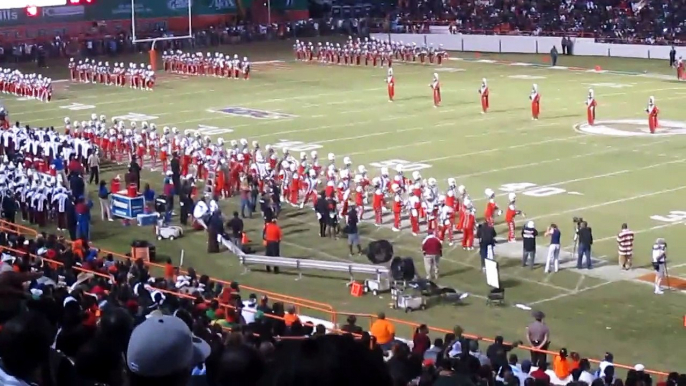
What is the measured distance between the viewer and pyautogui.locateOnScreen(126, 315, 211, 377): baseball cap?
135 inches

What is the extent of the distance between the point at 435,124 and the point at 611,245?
52.4 feet

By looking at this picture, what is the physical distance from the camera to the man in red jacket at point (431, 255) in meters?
18.8

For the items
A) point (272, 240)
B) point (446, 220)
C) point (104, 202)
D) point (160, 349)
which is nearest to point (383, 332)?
point (272, 240)

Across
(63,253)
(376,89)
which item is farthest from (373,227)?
(376,89)

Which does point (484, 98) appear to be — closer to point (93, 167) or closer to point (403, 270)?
point (93, 167)

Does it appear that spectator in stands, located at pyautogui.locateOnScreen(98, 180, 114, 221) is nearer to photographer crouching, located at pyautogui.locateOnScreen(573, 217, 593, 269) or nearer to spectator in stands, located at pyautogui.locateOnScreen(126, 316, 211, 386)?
photographer crouching, located at pyautogui.locateOnScreen(573, 217, 593, 269)

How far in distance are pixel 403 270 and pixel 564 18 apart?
47323mm

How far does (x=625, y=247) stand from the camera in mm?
19000

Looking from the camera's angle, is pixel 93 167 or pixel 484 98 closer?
pixel 93 167

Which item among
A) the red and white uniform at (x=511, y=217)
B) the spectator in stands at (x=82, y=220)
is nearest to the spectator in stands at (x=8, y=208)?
the spectator in stands at (x=82, y=220)

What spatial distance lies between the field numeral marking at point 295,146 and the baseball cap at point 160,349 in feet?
92.8

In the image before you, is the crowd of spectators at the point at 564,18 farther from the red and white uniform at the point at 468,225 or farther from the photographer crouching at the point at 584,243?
the photographer crouching at the point at 584,243

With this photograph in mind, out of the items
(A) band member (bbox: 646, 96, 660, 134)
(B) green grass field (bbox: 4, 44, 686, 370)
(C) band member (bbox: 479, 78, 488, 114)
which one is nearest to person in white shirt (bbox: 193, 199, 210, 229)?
(B) green grass field (bbox: 4, 44, 686, 370)

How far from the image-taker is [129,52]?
60.1m
